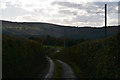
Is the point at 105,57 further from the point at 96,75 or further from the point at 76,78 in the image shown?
the point at 76,78

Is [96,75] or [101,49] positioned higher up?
[101,49]

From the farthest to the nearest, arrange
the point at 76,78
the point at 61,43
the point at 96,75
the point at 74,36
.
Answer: the point at 61,43
the point at 74,36
the point at 76,78
the point at 96,75

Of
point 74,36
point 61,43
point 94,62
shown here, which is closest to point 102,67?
point 94,62

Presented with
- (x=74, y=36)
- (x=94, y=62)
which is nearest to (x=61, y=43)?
(x=74, y=36)

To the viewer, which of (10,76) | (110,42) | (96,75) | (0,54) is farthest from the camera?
(96,75)

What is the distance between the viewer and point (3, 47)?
1961 centimetres

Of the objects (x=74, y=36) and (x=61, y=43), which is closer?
(x=74, y=36)

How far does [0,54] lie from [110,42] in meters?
9.44

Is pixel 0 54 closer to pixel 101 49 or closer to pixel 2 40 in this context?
pixel 2 40

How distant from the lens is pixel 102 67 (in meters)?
23.0

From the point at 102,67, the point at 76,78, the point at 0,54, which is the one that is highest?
the point at 0,54

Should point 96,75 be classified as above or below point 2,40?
below

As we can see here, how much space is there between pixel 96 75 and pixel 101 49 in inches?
108

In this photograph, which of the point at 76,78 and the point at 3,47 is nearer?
the point at 3,47
